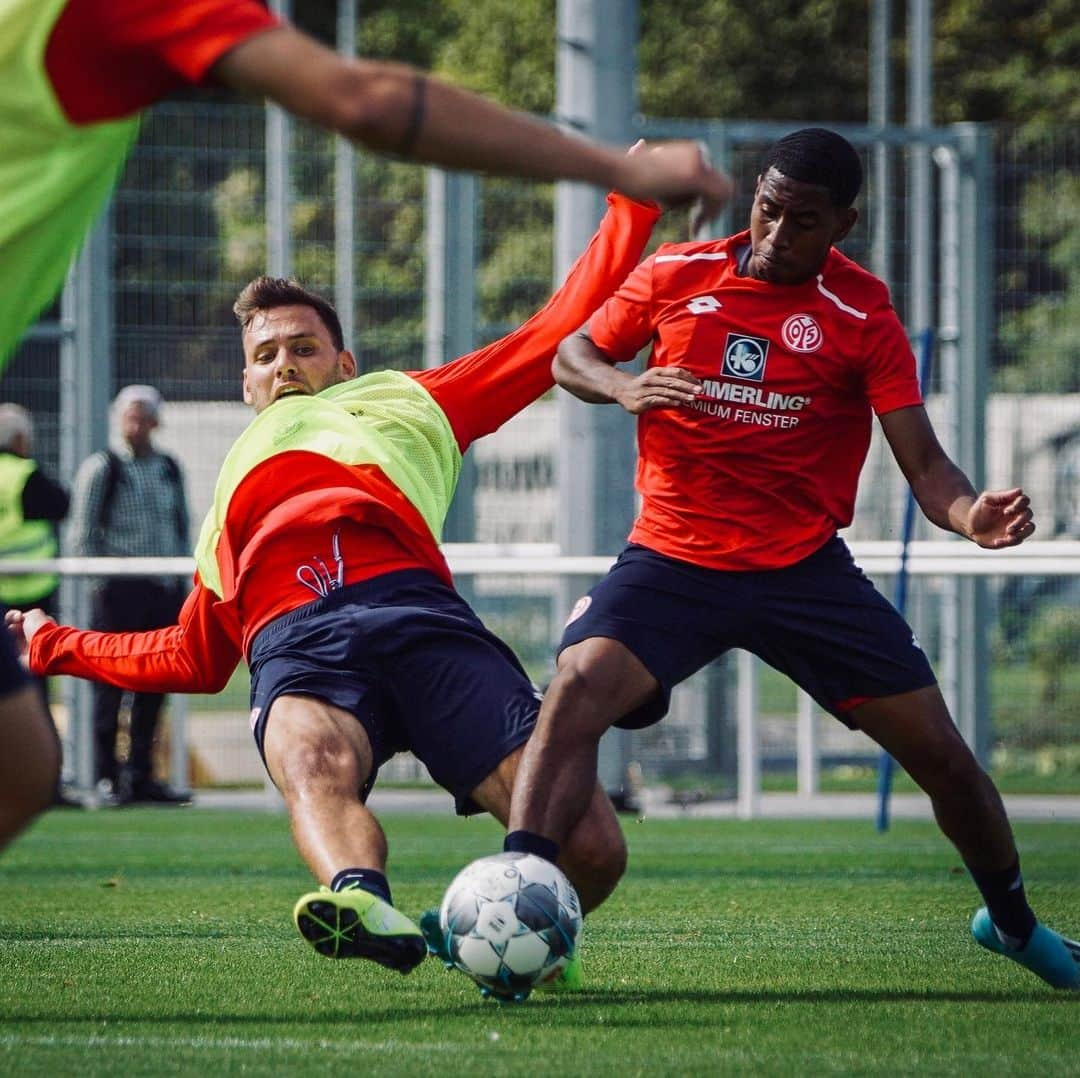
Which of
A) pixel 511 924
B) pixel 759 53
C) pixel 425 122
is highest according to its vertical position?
pixel 759 53

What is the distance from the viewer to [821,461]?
6289 mm

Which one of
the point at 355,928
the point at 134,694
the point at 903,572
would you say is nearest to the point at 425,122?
the point at 355,928

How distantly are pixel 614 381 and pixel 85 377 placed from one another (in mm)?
8097

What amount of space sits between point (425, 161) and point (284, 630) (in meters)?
2.08

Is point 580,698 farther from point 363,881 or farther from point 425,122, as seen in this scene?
point 425,122

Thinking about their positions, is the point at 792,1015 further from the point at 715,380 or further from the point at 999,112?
the point at 999,112

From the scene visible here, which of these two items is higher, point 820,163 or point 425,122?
point 820,163

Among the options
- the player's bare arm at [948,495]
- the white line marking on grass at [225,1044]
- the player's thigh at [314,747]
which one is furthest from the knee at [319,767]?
the player's bare arm at [948,495]

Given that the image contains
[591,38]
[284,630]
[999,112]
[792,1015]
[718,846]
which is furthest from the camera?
[999,112]

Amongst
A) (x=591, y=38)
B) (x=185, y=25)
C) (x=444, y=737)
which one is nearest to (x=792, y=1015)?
(x=444, y=737)

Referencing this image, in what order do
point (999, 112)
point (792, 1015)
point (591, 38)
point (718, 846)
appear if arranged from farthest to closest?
point (999, 112), point (591, 38), point (718, 846), point (792, 1015)

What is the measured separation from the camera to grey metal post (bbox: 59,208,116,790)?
43.9ft

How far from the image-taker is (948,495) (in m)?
5.95

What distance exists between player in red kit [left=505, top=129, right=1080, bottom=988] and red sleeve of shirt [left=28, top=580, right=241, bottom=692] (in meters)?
0.97
